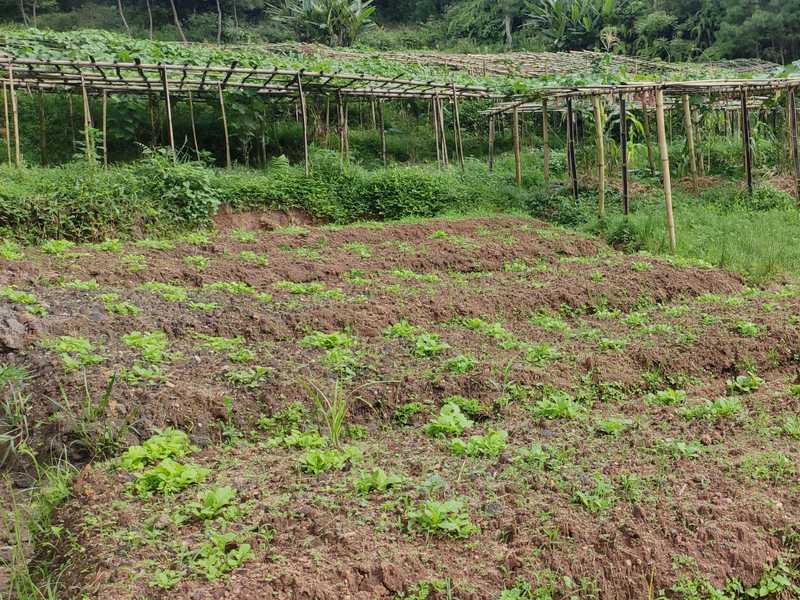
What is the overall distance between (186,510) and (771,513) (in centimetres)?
282

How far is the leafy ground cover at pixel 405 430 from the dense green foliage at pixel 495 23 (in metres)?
25.1

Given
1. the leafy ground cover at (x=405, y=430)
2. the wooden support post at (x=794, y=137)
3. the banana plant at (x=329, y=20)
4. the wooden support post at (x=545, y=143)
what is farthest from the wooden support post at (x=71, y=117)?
the banana plant at (x=329, y=20)

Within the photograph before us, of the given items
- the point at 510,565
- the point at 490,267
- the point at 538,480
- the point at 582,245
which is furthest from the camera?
the point at 582,245

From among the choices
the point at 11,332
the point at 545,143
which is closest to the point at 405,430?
the point at 11,332

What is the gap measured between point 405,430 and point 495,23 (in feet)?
129

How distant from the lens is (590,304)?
7941 mm

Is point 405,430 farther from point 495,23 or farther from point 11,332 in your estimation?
point 495,23

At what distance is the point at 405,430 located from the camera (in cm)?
479

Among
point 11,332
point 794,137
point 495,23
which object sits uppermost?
point 495,23

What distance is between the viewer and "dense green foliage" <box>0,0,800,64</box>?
31125mm

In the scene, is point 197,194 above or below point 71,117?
below

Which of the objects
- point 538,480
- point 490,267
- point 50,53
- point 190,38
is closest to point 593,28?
point 190,38

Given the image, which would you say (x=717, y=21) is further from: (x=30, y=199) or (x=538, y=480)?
(x=538, y=480)

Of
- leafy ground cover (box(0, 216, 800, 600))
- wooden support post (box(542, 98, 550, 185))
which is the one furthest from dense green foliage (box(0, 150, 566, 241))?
leafy ground cover (box(0, 216, 800, 600))
